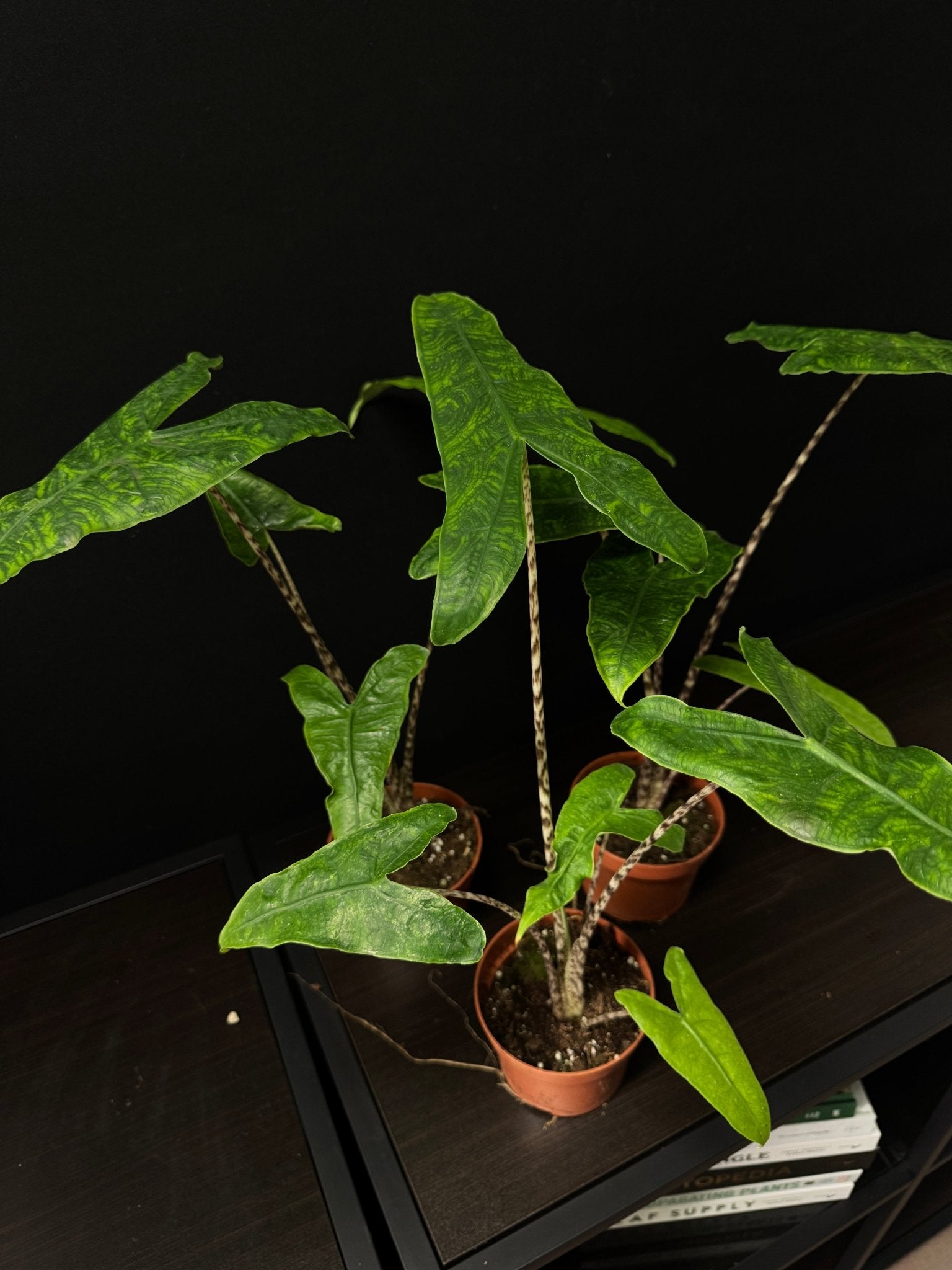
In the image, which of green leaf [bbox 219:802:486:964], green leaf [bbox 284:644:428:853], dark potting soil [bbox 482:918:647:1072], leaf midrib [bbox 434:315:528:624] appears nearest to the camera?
leaf midrib [bbox 434:315:528:624]

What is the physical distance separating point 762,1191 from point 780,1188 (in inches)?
1.0

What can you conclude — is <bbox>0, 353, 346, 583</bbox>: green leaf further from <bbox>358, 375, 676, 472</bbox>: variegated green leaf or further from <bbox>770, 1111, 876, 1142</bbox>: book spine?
<bbox>770, 1111, 876, 1142</bbox>: book spine

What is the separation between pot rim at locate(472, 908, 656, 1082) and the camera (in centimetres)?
81

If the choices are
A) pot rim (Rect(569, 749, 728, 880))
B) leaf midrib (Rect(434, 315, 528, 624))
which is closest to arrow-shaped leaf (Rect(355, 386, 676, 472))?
leaf midrib (Rect(434, 315, 528, 624))

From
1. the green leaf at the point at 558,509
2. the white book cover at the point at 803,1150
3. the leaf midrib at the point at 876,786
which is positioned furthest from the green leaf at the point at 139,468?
the white book cover at the point at 803,1150

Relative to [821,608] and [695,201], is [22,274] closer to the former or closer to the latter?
[695,201]

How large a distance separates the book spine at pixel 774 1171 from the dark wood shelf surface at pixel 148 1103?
490 millimetres

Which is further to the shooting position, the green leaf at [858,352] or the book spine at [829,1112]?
the book spine at [829,1112]

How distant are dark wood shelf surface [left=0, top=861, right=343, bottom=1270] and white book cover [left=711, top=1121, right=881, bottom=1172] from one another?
1.68ft

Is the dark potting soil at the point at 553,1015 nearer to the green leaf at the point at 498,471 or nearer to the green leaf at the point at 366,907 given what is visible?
the green leaf at the point at 366,907

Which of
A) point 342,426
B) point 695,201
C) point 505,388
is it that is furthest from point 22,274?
point 695,201

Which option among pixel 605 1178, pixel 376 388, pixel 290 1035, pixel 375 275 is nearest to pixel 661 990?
pixel 605 1178

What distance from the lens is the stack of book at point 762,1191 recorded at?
102 cm

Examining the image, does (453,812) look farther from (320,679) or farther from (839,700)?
(839,700)
